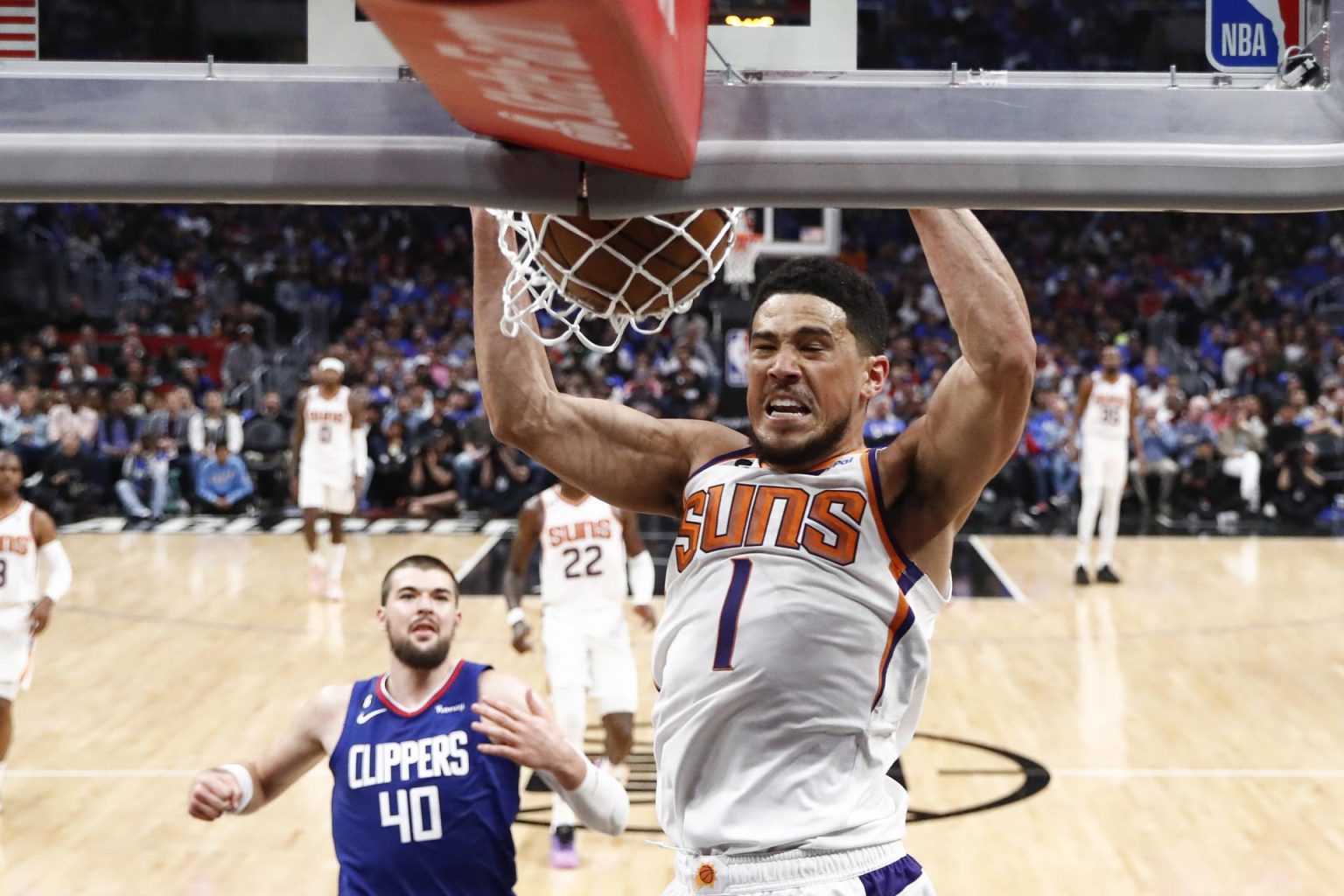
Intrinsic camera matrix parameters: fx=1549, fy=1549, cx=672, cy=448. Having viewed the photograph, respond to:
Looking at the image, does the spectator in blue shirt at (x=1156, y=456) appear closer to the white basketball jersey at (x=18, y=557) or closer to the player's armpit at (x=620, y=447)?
the white basketball jersey at (x=18, y=557)

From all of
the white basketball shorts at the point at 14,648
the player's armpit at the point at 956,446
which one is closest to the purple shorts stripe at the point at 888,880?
the player's armpit at the point at 956,446

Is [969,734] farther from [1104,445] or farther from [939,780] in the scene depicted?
[1104,445]

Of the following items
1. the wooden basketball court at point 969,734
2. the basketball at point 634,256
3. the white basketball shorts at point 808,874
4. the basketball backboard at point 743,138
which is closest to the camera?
the basketball backboard at point 743,138

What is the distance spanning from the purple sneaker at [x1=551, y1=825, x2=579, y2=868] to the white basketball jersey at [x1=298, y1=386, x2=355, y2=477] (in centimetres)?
618

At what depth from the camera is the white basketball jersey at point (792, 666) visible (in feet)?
8.45

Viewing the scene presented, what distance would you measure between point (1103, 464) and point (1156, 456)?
12.9 feet

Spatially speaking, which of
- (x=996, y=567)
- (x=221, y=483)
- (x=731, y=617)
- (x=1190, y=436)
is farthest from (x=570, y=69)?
(x=1190, y=436)

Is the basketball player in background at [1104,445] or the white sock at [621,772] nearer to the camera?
the white sock at [621,772]

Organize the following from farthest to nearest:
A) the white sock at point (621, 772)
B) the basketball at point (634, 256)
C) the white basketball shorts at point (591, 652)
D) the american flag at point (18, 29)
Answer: the white sock at point (621, 772), the white basketball shorts at point (591, 652), the basketball at point (634, 256), the american flag at point (18, 29)

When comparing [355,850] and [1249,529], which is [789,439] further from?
[1249,529]

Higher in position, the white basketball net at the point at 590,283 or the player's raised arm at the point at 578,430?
the white basketball net at the point at 590,283

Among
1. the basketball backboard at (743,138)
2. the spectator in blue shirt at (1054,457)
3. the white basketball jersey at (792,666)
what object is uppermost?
the basketball backboard at (743,138)

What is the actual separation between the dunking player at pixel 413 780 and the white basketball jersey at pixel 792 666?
119 centimetres

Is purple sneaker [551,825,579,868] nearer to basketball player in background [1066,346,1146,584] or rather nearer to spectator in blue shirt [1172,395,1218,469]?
basketball player in background [1066,346,1146,584]
